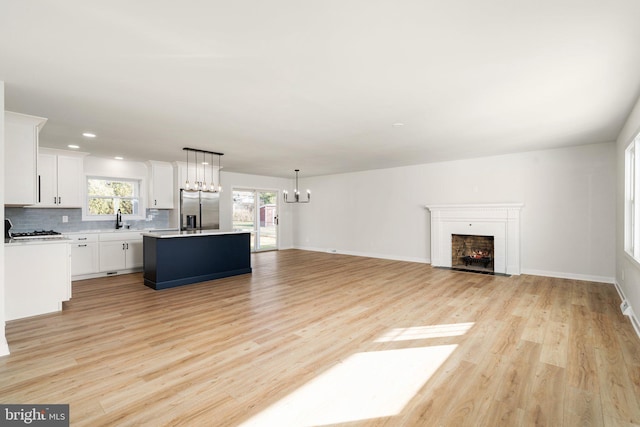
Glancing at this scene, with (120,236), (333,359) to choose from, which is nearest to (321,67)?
(333,359)

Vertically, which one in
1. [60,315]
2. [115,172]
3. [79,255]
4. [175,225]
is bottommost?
[60,315]

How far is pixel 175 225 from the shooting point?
293 inches

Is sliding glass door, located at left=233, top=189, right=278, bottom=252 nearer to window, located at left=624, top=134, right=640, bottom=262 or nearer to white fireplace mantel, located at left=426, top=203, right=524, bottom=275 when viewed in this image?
white fireplace mantel, located at left=426, top=203, right=524, bottom=275

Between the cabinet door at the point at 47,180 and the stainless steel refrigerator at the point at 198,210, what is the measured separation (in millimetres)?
2344

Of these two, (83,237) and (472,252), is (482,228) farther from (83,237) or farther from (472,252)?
(83,237)

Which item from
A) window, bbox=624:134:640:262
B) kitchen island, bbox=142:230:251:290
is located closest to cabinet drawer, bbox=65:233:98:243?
kitchen island, bbox=142:230:251:290

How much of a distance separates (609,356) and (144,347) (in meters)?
4.35

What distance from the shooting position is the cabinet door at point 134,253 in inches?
257

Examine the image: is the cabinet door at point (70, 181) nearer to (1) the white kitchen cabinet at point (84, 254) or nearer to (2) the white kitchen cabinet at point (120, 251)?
(1) the white kitchen cabinet at point (84, 254)

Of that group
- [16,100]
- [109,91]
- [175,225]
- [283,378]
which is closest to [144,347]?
[283,378]

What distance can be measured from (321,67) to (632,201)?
4490 mm

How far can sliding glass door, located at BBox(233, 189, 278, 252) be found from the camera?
9.56m

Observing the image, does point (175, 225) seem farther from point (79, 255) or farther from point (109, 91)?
point (109, 91)

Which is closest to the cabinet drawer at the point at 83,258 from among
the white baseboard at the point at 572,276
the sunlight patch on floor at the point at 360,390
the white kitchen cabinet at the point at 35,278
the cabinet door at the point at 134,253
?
the cabinet door at the point at 134,253
